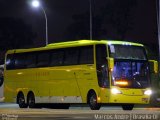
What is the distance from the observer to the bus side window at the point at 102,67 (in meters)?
28.8

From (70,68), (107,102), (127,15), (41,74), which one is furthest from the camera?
(127,15)

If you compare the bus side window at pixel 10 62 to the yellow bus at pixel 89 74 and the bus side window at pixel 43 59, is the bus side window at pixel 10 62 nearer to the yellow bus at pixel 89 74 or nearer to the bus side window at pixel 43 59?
the yellow bus at pixel 89 74

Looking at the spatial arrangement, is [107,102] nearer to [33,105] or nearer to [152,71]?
[152,71]

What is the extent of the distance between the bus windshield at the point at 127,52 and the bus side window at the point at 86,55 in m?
1.14

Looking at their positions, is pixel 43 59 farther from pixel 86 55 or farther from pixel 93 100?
pixel 93 100

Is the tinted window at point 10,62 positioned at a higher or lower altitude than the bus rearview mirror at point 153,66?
higher

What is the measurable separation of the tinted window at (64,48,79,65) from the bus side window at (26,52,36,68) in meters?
3.40

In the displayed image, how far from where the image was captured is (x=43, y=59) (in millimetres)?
33562

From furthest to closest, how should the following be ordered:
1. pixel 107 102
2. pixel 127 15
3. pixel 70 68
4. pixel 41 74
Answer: pixel 127 15, pixel 41 74, pixel 70 68, pixel 107 102

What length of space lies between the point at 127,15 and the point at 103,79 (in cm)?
5810

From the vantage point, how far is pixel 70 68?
30984 millimetres

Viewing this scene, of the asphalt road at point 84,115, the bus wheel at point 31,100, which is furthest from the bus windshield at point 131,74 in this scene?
the bus wheel at point 31,100

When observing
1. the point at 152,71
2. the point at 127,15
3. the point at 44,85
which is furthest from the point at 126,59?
the point at 127,15

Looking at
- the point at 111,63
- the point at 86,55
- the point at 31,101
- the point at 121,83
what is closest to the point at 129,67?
the point at 121,83
